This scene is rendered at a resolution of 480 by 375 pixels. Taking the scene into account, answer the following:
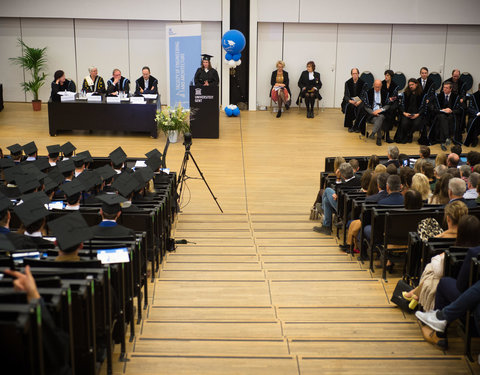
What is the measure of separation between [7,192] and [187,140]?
2431mm

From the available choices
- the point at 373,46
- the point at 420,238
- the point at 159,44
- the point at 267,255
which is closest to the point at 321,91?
the point at 373,46

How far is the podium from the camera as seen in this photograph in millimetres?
12758

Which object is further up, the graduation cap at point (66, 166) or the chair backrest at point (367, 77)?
the chair backrest at point (367, 77)

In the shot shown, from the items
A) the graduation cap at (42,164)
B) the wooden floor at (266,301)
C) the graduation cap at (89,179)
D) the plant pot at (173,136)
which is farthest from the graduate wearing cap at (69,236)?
the plant pot at (173,136)

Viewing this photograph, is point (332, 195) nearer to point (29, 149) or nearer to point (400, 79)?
point (29, 149)

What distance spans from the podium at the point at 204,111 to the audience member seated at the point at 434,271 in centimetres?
810

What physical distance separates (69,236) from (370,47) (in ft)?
45.4

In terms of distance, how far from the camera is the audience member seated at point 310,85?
619 inches

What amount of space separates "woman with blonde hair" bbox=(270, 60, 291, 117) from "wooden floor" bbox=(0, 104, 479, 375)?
17.8 feet

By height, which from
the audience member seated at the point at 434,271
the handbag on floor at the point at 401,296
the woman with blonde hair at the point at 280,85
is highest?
the woman with blonde hair at the point at 280,85

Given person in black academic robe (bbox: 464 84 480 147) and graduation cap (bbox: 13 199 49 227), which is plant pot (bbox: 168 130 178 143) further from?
graduation cap (bbox: 13 199 49 227)

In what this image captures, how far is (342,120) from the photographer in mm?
15398

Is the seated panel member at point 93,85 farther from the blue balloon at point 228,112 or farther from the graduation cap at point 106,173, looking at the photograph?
the graduation cap at point 106,173

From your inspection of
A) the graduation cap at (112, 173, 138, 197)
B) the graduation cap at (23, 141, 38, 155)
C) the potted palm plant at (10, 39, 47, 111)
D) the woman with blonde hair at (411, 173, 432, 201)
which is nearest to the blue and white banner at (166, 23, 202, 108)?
the potted palm plant at (10, 39, 47, 111)
